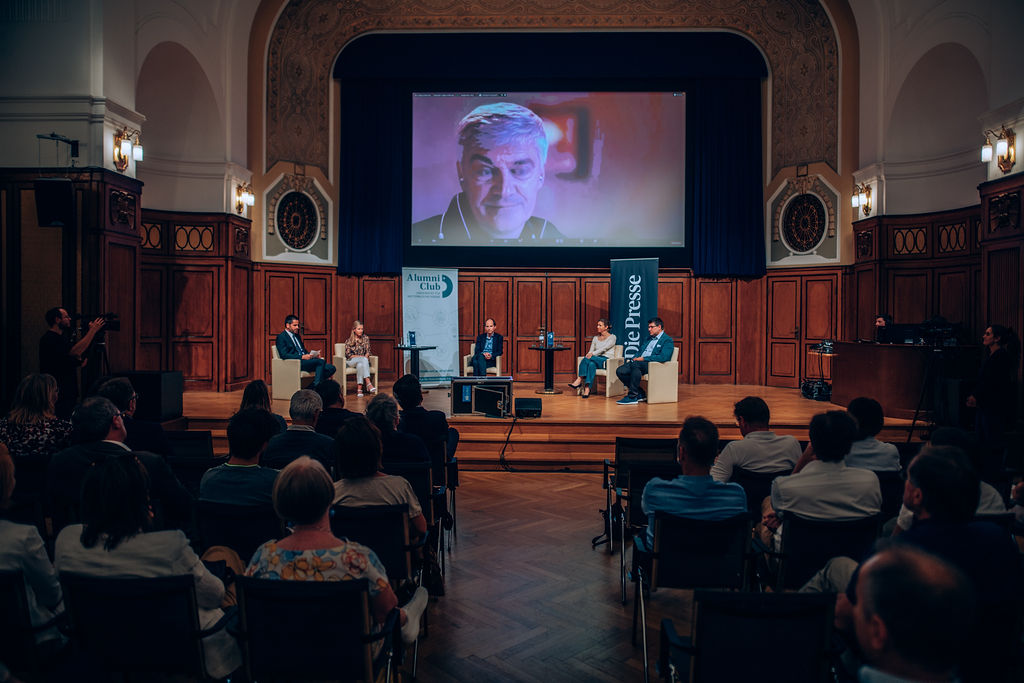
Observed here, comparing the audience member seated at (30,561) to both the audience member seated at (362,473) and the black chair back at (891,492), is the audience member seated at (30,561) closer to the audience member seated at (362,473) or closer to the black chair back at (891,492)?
the audience member seated at (362,473)

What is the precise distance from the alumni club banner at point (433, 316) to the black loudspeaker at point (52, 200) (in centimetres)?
426

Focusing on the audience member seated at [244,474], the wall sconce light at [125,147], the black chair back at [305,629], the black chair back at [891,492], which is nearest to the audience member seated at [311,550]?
the black chair back at [305,629]

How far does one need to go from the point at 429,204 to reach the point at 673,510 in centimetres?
912

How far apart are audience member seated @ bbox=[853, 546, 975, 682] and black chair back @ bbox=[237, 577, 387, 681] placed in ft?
3.99

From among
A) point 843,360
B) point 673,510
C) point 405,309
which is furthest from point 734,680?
point 405,309

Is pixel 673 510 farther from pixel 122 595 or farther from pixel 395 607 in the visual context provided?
pixel 122 595

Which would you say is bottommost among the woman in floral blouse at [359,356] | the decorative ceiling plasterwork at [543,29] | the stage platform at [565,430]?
the stage platform at [565,430]

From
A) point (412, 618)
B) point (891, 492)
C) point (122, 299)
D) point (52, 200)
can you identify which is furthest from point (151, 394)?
point (891, 492)

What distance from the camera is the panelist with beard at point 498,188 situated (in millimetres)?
11234

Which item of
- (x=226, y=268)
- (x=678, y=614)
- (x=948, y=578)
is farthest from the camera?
(x=226, y=268)

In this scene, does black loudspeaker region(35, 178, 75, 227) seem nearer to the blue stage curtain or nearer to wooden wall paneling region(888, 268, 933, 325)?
the blue stage curtain

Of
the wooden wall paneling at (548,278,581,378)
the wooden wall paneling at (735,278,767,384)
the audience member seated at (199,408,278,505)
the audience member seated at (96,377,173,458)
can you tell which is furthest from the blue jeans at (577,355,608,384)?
the audience member seated at (199,408,278,505)

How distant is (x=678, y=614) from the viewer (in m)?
3.32

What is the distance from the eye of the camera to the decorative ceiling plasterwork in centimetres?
1072
